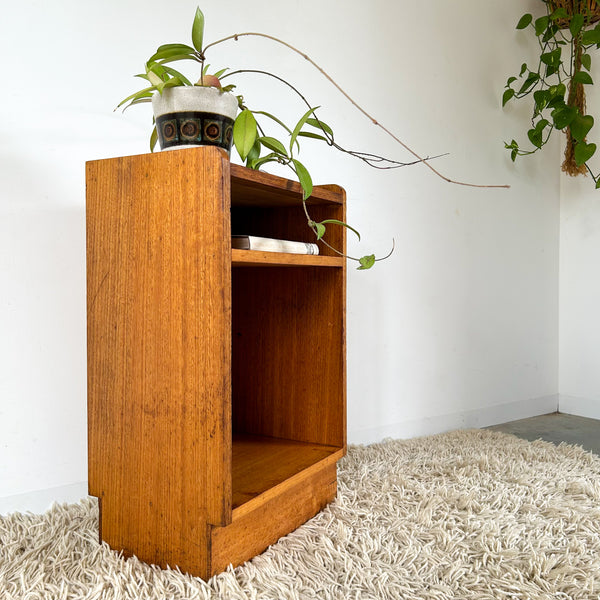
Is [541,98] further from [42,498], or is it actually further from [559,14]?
[42,498]

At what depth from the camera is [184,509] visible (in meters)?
0.89

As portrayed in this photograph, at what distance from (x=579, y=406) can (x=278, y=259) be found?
1.90m

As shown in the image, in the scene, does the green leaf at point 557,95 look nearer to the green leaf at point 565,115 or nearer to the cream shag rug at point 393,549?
the green leaf at point 565,115

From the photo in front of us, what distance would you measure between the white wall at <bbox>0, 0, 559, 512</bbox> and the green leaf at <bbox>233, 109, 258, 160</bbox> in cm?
46

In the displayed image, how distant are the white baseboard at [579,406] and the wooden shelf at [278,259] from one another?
5.40 ft

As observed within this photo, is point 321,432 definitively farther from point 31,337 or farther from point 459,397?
point 459,397

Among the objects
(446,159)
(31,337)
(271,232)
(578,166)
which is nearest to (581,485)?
(271,232)

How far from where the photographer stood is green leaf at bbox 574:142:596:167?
207 centimetres

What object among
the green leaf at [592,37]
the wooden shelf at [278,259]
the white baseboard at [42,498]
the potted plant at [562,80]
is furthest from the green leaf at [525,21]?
the white baseboard at [42,498]

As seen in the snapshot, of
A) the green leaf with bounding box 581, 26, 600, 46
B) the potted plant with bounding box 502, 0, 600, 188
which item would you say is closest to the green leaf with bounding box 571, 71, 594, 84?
the potted plant with bounding box 502, 0, 600, 188

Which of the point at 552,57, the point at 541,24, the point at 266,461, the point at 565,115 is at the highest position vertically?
the point at 541,24

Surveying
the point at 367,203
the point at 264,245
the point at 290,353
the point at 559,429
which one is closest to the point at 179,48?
the point at 264,245

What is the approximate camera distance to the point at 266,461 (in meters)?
1.14

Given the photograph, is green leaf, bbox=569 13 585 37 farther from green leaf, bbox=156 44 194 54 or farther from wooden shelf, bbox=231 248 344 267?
green leaf, bbox=156 44 194 54
